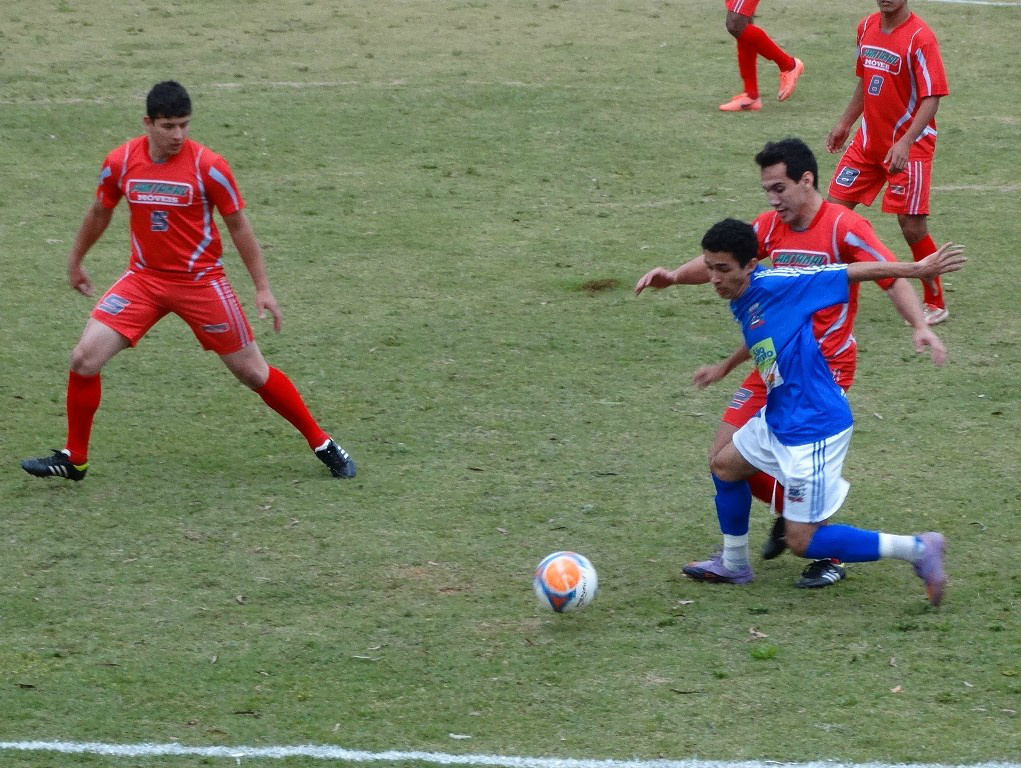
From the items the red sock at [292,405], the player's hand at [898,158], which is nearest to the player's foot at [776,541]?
the red sock at [292,405]

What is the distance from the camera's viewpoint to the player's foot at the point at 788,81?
14.4m

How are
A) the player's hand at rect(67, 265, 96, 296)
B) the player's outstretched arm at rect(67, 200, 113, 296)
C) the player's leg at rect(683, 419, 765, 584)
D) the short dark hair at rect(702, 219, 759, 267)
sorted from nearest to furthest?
the short dark hair at rect(702, 219, 759, 267) → the player's leg at rect(683, 419, 765, 584) → the player's outstretched arm at rect(67, 200, 113, 296) → the player's hand at rect(67, 265, 96, 296)

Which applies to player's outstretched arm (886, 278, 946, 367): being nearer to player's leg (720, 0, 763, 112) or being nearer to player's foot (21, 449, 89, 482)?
player's foot (21, 449, 89, 482)

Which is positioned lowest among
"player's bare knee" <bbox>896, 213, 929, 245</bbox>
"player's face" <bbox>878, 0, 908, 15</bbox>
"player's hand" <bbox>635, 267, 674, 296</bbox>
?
"player's bare knee" <bbox>896, 213, 929, 245</bbox>

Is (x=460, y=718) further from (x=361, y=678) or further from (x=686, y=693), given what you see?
(x=686, y=693)

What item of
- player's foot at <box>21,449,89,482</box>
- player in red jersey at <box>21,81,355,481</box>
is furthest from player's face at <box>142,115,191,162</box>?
player's foot at <box>21,449,89,482</box>

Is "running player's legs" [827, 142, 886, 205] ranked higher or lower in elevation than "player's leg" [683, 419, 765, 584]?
higher

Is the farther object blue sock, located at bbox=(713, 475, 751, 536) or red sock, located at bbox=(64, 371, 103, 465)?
red sock, located at bbox=(64, 371, 103, 465)

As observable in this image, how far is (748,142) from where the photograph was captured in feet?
43.3

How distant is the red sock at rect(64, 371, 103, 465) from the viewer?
7.07 metres

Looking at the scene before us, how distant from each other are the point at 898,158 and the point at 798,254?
9.37ft

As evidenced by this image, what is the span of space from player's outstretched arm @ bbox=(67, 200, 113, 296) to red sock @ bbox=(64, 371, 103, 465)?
534 mm

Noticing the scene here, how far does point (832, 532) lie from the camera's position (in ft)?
18.7

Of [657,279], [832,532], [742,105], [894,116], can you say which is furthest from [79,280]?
[742,105]
